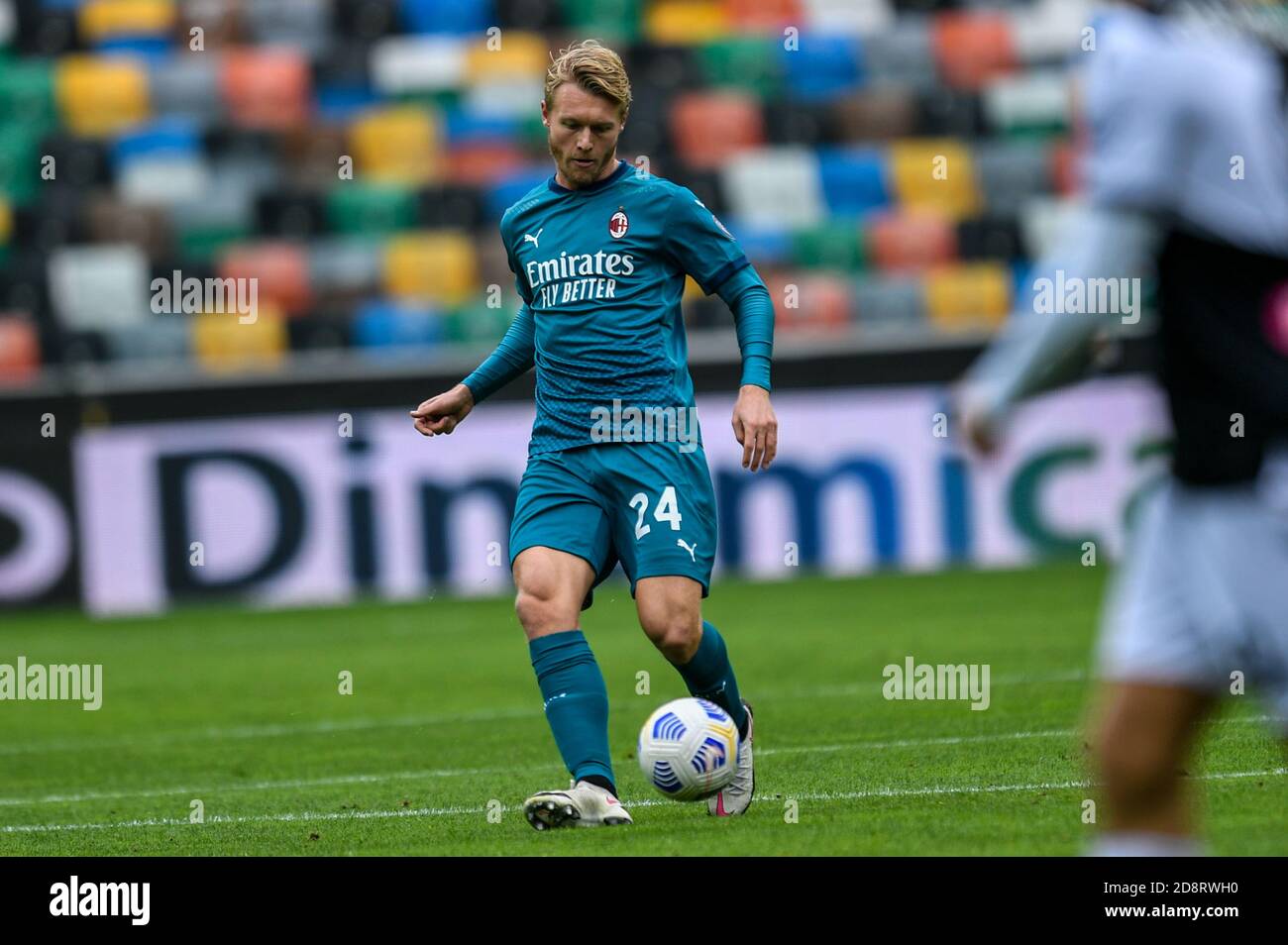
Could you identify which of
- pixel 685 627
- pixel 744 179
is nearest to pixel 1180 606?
pixel 685 627

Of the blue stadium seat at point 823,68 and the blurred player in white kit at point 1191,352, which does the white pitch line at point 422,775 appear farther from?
the blue stadium seat at point 823,68

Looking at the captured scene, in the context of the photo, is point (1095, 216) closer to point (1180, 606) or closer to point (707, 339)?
point (1180, 606)

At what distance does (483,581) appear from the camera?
49.5 feet

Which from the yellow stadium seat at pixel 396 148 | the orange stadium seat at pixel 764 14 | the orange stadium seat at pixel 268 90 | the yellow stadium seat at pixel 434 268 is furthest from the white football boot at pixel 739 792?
the orange stadium seat at pixel 764 14

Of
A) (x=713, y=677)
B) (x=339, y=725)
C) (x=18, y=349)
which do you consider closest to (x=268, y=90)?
(x=18, y=349)

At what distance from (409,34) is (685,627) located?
1673 cm

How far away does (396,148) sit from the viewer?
2103 centimetres

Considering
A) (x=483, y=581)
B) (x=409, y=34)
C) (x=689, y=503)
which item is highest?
(x=409, y=34)

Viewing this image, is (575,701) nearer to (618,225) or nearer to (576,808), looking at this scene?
(576,808)

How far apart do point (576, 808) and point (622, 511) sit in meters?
0.88

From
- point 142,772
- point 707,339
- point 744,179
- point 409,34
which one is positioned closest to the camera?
point 142,772

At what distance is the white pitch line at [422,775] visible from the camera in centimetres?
784
